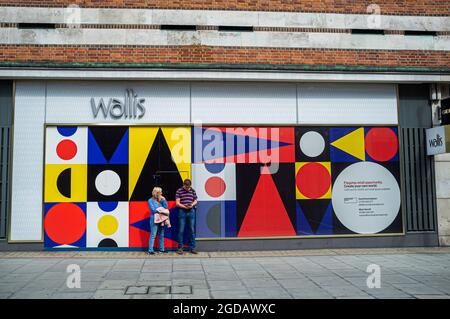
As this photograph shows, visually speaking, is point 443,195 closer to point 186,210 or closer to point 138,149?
point 186,210

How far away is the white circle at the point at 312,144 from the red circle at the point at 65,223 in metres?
6.21

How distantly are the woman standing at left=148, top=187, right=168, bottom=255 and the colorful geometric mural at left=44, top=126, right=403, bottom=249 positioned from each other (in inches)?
18.4

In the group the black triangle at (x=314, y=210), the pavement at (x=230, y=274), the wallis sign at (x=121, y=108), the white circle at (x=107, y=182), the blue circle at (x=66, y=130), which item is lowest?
the pavement at (x=230, y=274)

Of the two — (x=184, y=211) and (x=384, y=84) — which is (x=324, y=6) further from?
(x=184, y=211)

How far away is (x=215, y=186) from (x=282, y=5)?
540 cm

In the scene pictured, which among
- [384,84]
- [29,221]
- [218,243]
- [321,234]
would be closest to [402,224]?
[321,234]

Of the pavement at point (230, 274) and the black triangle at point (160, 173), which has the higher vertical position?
the black triangle at point (160, 173)

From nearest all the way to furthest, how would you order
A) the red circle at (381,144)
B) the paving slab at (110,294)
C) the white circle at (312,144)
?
the paving slab at (110,294) < the white circle at (312,144) < the red circle at (381,144)

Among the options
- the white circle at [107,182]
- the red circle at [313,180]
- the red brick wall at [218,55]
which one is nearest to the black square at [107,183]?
the white circle at [107,182]

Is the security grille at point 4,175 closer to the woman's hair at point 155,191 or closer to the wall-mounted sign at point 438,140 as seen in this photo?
the woman's hair at point 155,191

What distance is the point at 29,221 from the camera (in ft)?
36.4

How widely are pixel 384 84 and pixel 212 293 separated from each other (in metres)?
8.34

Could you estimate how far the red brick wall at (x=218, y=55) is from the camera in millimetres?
11328

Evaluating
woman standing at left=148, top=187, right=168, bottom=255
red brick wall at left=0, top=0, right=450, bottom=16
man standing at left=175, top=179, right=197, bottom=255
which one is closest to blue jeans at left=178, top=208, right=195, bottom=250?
man standing at left=175, top=179, right=197, bottom=255
